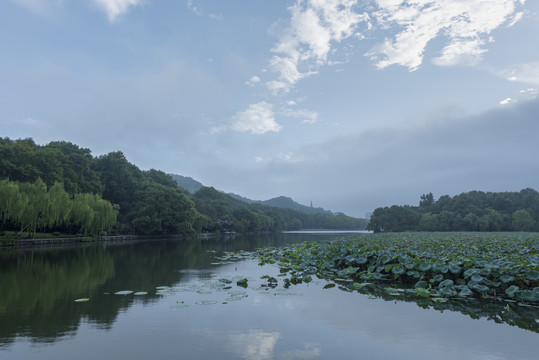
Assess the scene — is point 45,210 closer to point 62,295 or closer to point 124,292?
point 62,295

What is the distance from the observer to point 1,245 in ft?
79.1

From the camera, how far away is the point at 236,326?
5.73m

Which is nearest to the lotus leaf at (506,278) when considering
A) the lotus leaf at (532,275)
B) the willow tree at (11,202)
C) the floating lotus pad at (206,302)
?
the lotus leaf at (532,275)

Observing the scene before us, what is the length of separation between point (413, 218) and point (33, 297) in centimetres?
8619

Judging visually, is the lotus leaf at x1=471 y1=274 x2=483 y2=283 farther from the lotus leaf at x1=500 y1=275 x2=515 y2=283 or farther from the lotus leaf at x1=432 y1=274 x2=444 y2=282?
the lotus leaf at x1=432 y1=274 x2=444 y2=282

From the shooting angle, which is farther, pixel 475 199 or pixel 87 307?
pixel 475 199

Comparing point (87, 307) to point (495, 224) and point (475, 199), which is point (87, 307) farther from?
point (475, 199)

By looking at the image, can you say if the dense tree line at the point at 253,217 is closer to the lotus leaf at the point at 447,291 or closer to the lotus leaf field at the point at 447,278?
the lotus leaf field at the point at 447,278

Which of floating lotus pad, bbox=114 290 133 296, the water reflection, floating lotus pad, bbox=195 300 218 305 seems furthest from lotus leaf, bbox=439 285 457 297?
floating lotus pad, bbox=114 290 133 296

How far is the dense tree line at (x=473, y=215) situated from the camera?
66875mm

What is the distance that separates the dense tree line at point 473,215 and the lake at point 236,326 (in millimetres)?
73083

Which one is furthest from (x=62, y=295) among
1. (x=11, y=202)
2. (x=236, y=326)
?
(x=11, y=202)

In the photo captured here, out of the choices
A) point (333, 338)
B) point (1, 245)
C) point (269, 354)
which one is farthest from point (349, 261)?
point (1, 245)

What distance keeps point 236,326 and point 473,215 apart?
77.2 m
